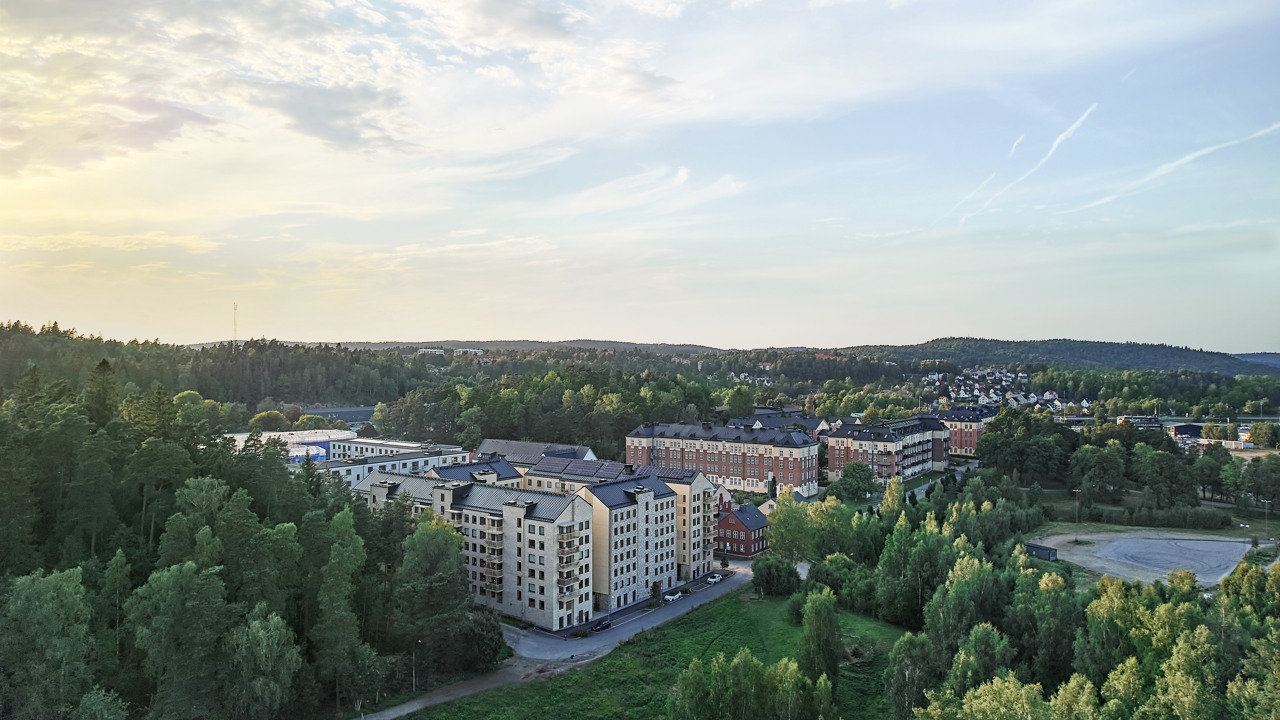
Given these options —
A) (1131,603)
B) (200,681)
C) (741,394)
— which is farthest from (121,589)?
(741,394)

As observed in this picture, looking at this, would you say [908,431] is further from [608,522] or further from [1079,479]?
[608,522]

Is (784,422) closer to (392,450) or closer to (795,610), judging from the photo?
(392,450)

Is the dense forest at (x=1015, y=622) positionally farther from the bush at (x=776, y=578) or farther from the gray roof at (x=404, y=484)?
the gray roof at (x=404, y=484)

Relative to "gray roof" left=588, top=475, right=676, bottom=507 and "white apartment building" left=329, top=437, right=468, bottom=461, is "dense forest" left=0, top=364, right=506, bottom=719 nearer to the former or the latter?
"gray roof" left=588, top=475, right=676, bottom=507

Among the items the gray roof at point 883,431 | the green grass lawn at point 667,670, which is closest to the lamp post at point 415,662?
Result: the green grass lawn at point 667,670

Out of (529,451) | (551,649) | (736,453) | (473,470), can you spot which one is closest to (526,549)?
(551,649)
